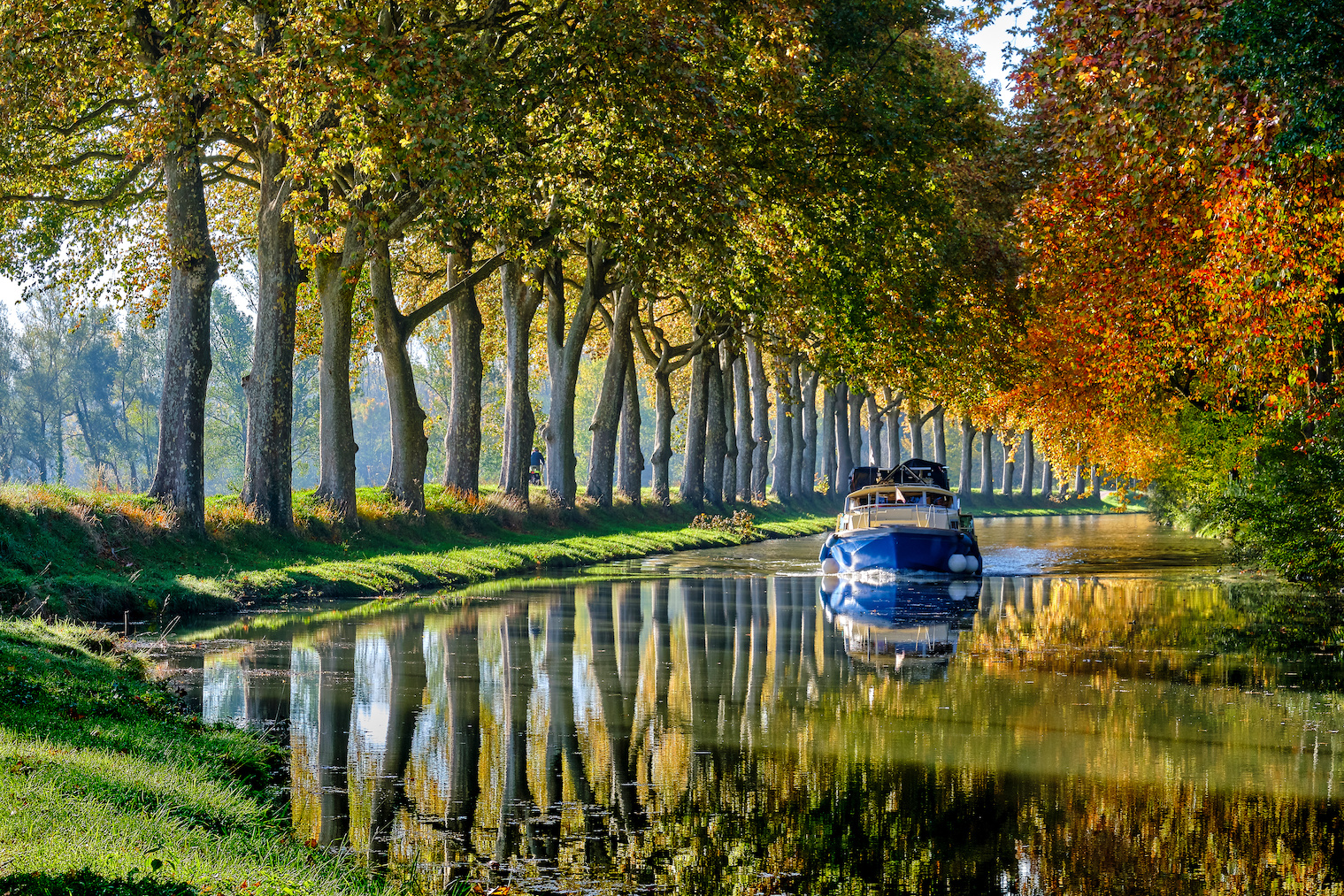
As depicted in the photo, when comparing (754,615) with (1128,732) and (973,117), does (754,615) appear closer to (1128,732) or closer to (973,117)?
(1128,732)

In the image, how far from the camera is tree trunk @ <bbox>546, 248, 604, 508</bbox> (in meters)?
39.2

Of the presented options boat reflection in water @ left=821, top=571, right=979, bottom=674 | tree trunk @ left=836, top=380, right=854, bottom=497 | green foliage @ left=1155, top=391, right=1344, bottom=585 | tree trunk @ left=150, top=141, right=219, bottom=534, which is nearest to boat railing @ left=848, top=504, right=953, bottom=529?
boat reflection in water @ left=821, top=571, right=979, bottom=674

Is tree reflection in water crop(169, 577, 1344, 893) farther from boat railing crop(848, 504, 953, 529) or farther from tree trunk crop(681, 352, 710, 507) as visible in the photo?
tree trunk crop(681, 352, 710, 507)

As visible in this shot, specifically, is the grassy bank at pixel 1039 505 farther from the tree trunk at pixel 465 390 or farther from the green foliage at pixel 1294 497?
the green foliage at pixel 1294 497

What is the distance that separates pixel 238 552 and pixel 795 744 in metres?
14.7

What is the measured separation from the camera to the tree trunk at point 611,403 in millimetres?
43312

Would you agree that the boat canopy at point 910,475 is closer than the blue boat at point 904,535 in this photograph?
No

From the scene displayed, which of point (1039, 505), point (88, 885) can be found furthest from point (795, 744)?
point (1039, 505)

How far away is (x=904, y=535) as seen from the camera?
31859mm

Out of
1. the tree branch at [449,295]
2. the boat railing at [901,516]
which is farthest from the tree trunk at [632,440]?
the boat railing at [901,516]

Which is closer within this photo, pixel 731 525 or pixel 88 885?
pixel 88 885

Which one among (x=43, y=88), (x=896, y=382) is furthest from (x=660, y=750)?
(x=896, y=382)

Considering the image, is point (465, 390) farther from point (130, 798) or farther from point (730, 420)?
point (130, 798)

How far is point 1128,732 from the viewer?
11.7 meters
